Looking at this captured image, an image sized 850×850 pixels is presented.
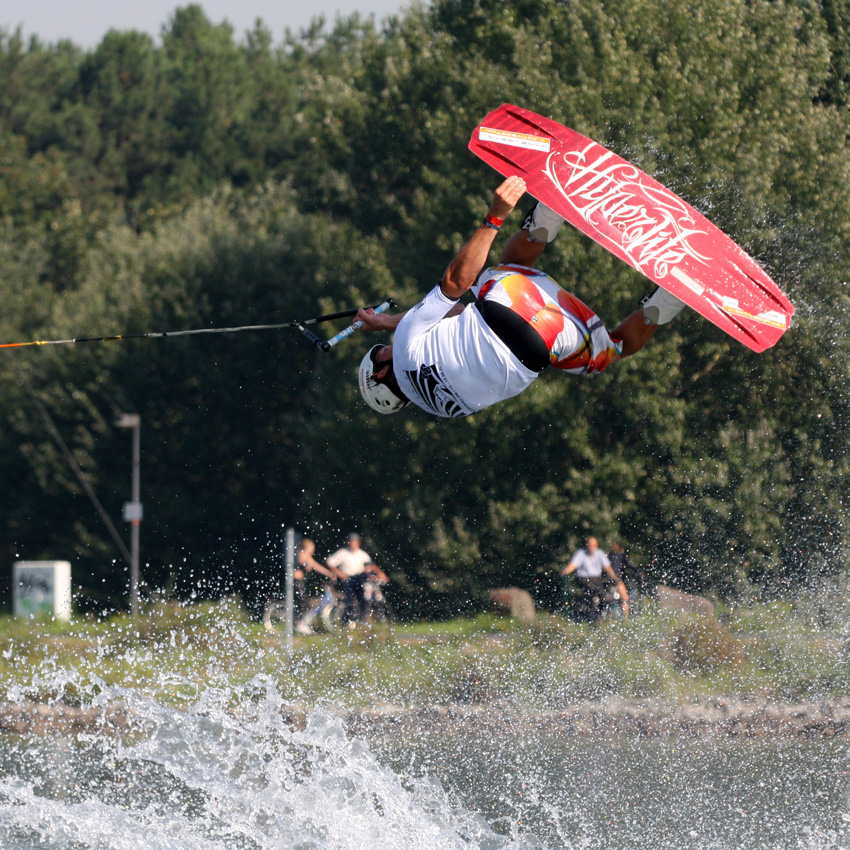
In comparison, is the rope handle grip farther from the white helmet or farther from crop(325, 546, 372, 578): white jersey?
crop(325, 546, 372, 578): white jersey

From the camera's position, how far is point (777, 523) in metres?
15.6

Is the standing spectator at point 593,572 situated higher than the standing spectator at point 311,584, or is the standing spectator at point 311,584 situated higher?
the standing spectator at point 593,572

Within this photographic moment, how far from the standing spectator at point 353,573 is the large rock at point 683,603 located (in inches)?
150

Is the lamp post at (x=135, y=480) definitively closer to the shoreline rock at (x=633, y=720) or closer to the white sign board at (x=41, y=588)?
the white sign board at (x=41, y=588)

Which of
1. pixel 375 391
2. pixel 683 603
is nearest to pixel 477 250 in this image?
pixel 375 391

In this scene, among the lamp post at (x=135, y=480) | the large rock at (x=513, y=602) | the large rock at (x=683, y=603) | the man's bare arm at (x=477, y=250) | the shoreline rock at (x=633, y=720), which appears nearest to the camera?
the man's bare arm at (x=477, y=250)

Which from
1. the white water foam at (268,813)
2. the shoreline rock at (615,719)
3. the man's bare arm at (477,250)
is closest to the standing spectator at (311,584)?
the shoreline rock at (615,719)

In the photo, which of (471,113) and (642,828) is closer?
(642,828)

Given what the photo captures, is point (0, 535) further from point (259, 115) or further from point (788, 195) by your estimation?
point (259, 115)

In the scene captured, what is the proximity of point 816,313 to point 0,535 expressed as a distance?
1940cm

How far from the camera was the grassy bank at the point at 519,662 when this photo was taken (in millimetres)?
12492

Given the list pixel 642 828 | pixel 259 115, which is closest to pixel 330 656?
pixel 642 828

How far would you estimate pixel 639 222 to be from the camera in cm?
622

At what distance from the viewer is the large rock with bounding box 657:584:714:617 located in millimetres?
13586
